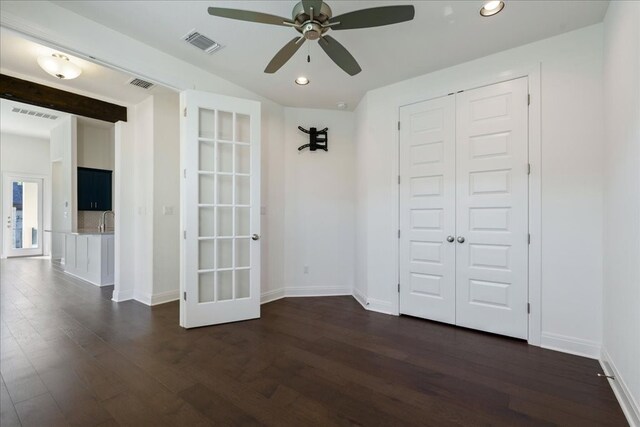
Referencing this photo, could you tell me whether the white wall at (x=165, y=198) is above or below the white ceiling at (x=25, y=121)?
below

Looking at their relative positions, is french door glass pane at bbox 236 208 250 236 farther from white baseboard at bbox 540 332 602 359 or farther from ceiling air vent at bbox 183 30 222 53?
white baseboard at bbox 540 332 602 359

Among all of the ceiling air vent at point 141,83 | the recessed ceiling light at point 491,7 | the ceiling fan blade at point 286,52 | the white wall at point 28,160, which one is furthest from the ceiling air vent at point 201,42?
the white wall at point 28,160

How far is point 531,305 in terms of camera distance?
104 inches

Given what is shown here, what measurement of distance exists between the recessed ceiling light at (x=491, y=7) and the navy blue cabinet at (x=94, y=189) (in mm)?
7786

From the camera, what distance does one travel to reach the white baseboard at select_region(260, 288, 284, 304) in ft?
12.8

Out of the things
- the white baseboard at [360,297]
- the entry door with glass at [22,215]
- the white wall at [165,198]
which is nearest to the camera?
the white baseboard at [360,297]

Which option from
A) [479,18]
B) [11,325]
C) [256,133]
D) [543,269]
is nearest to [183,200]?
[256,133]

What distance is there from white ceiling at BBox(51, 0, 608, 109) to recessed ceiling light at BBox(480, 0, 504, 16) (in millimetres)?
46

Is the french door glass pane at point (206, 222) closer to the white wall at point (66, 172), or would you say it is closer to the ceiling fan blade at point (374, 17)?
the ceiling fan blade at point (374, 17)

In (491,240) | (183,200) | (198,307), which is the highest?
(183,200)

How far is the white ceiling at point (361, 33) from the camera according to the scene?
2.19 meters

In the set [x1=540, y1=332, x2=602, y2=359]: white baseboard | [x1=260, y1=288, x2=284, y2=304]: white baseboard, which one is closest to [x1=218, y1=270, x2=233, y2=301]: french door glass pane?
[x1=260, y1=288, x2=284, y2=304]: white baseboard

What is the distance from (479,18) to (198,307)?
3.74 metres

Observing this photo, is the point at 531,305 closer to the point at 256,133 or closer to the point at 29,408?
the point at 256,133
